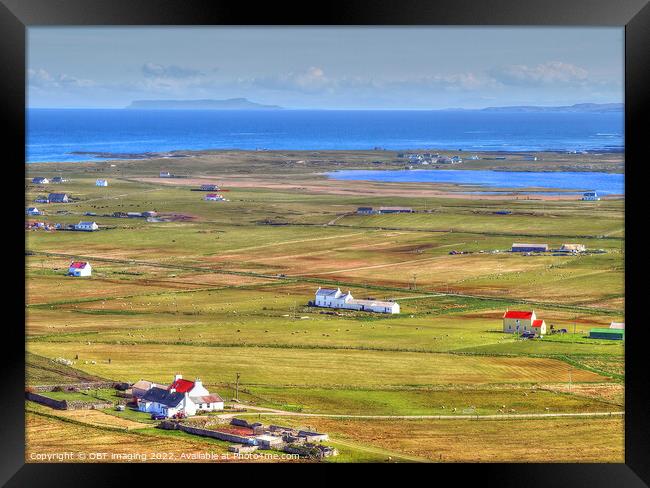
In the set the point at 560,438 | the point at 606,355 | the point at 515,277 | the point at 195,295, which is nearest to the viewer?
the point at 560,438

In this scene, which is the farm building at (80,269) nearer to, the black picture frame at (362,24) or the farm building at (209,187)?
the farm building at (209,187)

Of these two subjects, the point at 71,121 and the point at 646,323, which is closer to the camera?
the point at 646,323

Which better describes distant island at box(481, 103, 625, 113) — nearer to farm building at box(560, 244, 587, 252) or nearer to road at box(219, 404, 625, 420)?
farm building at box(560, 244, 587, 252)

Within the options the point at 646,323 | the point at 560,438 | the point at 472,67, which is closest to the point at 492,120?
the point at 472,67

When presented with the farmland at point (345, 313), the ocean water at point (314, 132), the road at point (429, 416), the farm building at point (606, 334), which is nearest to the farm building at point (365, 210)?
the farmland at point (345, 313)

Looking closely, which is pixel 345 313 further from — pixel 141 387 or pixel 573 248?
pixel 573 248

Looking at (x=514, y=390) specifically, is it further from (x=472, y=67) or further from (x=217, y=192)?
(x=472, y=67)

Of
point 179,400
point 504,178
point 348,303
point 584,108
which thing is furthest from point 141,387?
point 584,108
